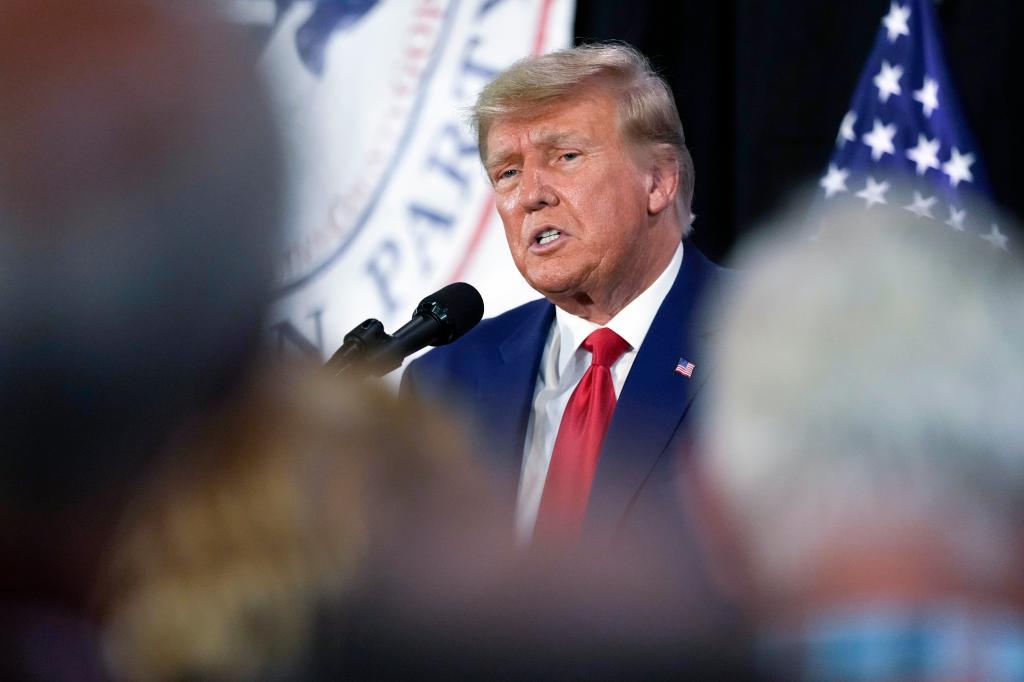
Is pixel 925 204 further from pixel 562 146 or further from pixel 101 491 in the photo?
pixel 101 491

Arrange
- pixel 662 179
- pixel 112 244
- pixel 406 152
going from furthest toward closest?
pixel 406 152, pixel 662 179, pixel 112 244

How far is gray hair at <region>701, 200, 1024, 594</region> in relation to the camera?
0.54 metres

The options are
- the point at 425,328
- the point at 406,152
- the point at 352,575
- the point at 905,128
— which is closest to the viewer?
the point at 352,575

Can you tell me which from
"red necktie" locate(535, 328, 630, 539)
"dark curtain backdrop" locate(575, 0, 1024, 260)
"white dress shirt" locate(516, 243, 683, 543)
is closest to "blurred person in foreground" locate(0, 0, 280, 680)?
"red necktie" locate(535, 328, 630, 539)

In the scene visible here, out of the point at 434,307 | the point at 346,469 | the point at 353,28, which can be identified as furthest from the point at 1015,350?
the point at 353,28

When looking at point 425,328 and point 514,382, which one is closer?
point 425,328

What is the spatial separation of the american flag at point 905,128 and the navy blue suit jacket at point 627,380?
524mm

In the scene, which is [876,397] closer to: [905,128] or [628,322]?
[628,322]

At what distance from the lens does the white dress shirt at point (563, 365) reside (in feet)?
6.97

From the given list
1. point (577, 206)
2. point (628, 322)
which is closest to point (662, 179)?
point (577, 206)

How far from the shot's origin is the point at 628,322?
2336 mm

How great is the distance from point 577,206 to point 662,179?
0.73 feet

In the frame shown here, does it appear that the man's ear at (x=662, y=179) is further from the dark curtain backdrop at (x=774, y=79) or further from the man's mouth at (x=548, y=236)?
the dark curtain backdrop at (x=774, y=79)

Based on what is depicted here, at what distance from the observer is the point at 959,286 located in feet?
1.74
